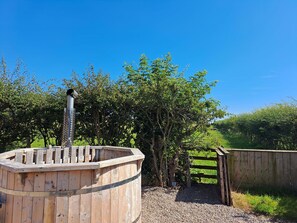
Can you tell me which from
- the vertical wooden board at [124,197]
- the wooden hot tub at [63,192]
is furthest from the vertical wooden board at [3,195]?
the vertical wooden board at [124,197]

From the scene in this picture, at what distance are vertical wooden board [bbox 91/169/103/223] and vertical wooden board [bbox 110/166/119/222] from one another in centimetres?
15

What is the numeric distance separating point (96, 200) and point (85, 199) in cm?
12

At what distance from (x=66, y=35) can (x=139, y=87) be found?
14.3 feet

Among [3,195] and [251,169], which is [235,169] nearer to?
[251,169]

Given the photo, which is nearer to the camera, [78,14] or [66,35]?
[78,14]

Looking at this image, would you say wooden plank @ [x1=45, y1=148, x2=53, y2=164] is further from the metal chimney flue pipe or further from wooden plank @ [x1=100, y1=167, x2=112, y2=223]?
wooden plank @ [x1=100, y1=167, x2=112, y2=223]

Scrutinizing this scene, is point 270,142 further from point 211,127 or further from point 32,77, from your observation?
point 32,77

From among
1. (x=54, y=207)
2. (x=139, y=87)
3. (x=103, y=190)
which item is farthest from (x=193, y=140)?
(x=54, y=207)

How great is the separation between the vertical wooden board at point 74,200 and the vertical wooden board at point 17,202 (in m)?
0.48

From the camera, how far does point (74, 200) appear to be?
6.53ft

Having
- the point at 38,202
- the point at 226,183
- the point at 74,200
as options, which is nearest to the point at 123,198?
the point at 74,200

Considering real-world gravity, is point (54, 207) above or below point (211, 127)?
below

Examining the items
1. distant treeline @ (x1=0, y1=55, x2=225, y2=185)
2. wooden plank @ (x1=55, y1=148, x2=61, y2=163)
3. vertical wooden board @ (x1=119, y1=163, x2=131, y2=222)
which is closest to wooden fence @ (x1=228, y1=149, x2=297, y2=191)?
distant treeline @ (x1=0, y1=55, x2=225, y2=185)

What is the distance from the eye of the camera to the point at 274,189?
524 cm
